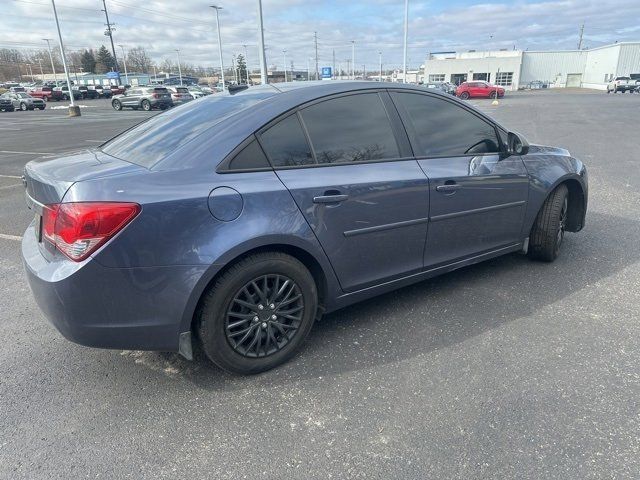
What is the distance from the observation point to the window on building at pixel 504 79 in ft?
241

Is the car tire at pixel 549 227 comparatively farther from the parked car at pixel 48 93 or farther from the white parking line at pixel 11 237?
the parked car at pixel 48 93

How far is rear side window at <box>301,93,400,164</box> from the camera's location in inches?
116

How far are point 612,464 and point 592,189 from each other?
620 centimetres

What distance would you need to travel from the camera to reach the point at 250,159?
2668mm

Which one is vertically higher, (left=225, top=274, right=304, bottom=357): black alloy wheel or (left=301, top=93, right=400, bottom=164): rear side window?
(left=301, top=93, right=400, bottom=164): rear side window

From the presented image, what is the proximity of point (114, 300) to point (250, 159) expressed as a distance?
3.45 ft

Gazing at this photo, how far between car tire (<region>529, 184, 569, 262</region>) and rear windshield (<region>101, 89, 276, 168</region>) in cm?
271

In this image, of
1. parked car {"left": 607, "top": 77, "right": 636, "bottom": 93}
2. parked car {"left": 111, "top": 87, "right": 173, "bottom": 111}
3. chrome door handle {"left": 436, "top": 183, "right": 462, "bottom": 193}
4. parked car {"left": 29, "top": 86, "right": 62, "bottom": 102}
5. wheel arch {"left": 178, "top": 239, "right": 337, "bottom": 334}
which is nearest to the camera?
wheel arch {"left": 178, "top": 239, "right": 337, "bottom": 334}

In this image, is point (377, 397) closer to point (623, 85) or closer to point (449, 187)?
point (449, 187)

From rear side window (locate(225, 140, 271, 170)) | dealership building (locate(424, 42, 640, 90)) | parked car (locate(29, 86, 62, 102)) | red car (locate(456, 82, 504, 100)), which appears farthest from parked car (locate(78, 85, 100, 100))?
rear side window (locate(225, 140, 271, 170))

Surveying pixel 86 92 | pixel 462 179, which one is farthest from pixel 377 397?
pixel 86 92

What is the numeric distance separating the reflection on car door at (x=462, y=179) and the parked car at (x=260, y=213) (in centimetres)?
1

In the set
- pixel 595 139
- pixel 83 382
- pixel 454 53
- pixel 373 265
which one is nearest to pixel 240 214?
pixel 373 265

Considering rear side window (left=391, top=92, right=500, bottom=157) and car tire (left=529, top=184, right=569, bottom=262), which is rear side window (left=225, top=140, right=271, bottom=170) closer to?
rear side window (left=391, top=92, right=500, bottom=157)
